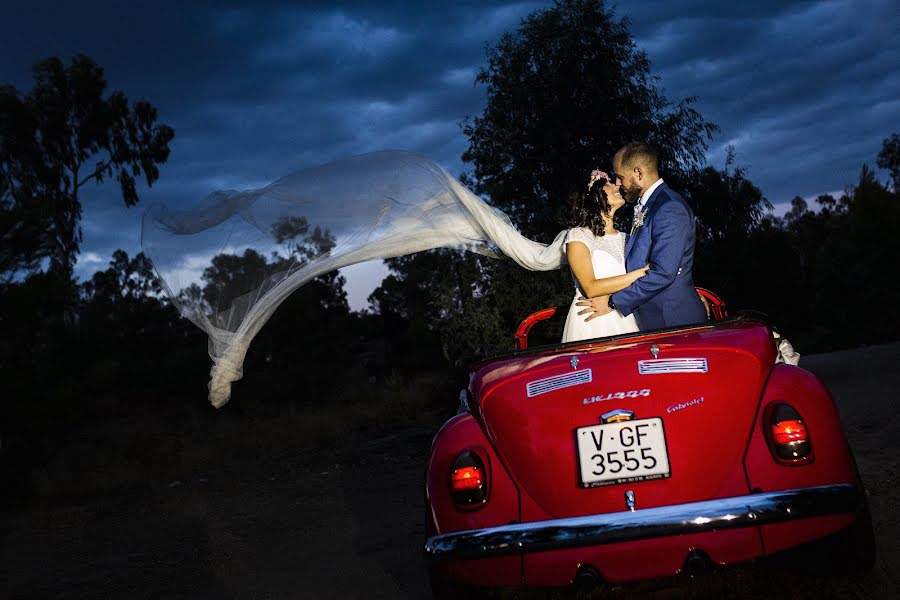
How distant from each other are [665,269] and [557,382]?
5.04 ft

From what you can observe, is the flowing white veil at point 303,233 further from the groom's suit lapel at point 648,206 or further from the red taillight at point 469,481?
the red taillight at point 469,481

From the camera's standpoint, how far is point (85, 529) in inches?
424

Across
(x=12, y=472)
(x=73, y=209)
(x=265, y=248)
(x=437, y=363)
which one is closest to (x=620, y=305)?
(x=265, y=248)

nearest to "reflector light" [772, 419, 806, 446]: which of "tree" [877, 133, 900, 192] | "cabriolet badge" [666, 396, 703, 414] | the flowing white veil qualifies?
"cabriolet badge" [666, 396, 703, 414]

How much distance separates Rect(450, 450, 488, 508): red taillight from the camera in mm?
3502

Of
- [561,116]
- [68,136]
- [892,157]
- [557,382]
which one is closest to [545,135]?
[561,116]

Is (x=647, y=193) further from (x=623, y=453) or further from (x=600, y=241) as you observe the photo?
(x=623, y=453)

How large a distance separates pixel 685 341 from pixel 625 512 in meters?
0.79

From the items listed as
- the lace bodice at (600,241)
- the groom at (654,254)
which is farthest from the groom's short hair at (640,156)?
the lace bodice at (600,241)

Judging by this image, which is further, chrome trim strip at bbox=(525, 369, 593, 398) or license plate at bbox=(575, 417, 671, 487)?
chrome trim strip at bbox=(525, 369, 593, 398)

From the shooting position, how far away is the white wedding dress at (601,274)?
5.30 metres

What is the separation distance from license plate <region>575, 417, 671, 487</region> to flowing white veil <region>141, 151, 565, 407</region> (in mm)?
3113

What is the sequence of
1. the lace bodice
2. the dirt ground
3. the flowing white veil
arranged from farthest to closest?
the flowing white veil < the lace bodice < the dirt ground

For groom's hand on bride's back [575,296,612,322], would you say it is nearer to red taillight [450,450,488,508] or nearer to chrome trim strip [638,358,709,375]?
chrome trim strip [638,358,709,375]
